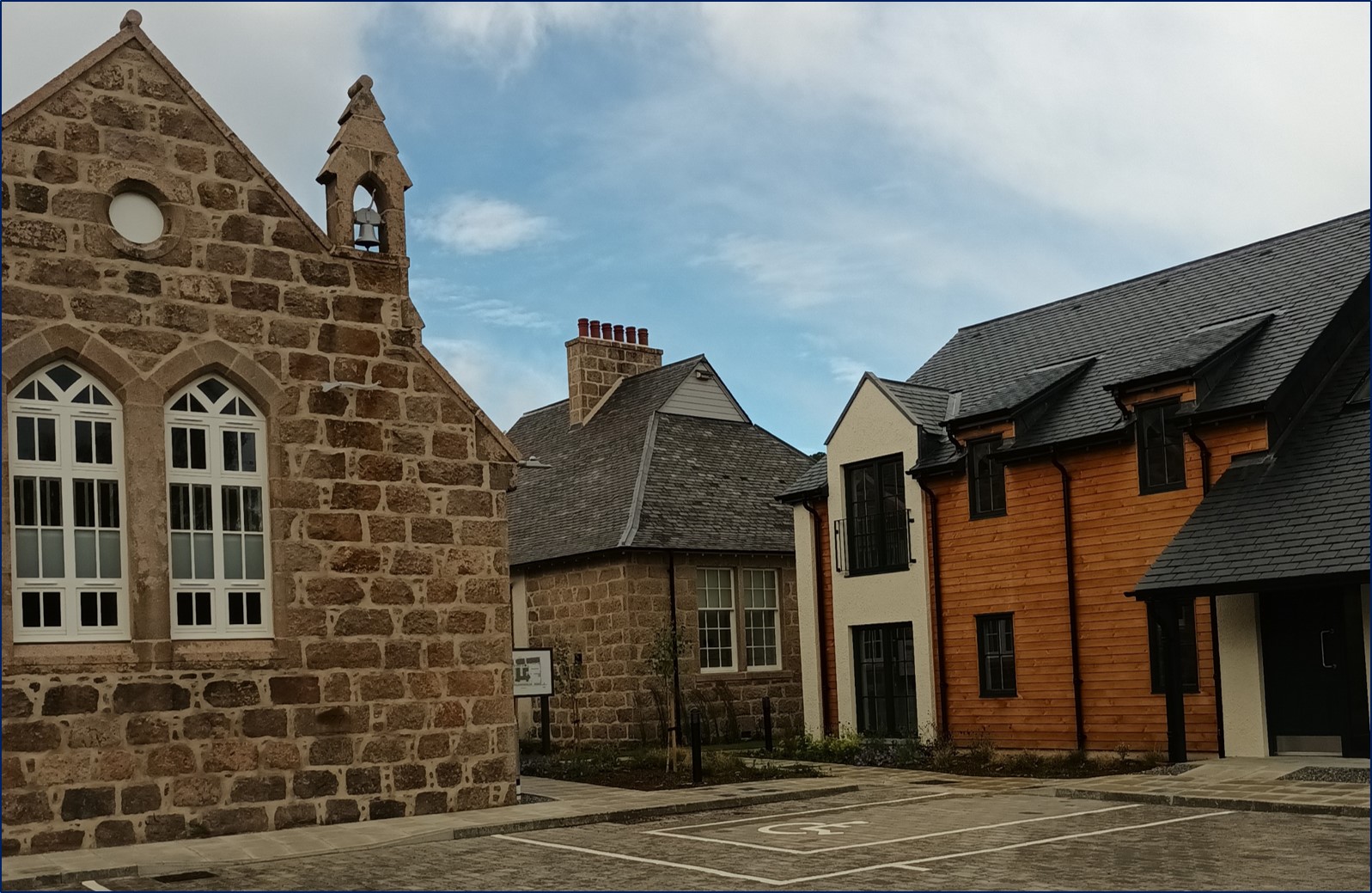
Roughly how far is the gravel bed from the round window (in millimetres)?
13483

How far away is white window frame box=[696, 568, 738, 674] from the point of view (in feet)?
88.6

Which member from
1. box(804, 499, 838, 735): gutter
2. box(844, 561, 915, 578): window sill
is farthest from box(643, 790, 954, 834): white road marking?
box(804, 499, 838, 735): gutter

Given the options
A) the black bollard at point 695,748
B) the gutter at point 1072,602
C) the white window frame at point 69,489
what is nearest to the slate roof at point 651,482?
the black bollard at point 695,748

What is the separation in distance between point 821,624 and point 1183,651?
7.10 meters

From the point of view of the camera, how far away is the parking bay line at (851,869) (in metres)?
10.6

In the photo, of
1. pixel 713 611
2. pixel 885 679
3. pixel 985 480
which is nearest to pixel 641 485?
pixel 713 611

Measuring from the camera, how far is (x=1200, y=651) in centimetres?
1862

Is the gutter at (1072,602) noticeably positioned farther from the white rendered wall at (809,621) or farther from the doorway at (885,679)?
the white rendered wall at (809,621)

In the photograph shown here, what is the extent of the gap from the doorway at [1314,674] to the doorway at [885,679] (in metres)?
6.09

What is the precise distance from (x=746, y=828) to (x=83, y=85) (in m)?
9.93

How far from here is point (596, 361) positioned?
32062mm

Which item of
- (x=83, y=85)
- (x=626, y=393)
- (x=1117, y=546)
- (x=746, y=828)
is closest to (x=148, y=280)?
(x=83, y=85)

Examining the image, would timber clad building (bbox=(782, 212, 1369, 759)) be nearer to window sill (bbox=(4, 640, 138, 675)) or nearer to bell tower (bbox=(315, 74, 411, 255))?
bell tower (bbox=(315, 74, 411, 255))

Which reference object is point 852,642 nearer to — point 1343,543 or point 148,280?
point 1343,543
